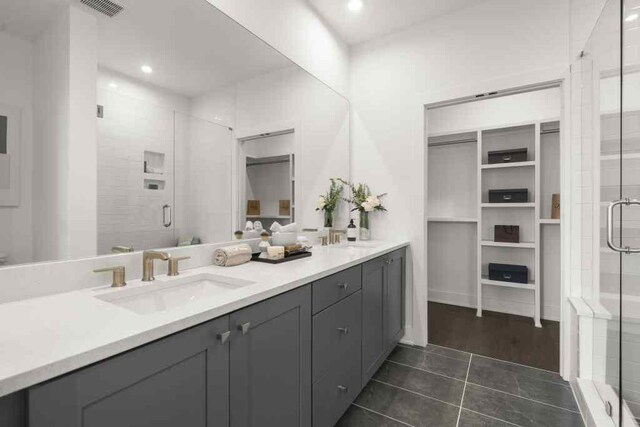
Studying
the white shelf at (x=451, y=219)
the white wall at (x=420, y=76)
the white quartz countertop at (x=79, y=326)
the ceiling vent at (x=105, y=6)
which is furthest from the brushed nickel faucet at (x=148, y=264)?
the white shelf at (x=451, y=219)

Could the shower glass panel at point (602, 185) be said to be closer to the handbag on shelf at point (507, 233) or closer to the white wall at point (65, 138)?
the handbag on shelf at point (507, 233)

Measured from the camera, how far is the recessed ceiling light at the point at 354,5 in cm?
245

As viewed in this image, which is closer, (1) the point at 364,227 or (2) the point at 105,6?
(2) the point at 105,6

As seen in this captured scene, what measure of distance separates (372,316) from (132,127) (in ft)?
5.61

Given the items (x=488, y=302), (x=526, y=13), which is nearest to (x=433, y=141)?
(x=526, y=13)

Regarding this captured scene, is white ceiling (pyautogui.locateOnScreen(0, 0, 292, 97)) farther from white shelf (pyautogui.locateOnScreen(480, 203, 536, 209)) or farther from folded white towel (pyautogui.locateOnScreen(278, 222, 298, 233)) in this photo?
white shelf (pyautogui.locateOnScreen(480, 203, 536, 209))

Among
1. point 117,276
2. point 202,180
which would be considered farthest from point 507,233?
point 117,276

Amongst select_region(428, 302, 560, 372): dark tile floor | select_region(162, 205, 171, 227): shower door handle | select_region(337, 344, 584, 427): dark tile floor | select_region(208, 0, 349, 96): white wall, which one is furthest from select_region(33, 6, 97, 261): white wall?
select_region(428, 302, 560, 372): dark tile floor

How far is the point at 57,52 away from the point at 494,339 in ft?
11.3

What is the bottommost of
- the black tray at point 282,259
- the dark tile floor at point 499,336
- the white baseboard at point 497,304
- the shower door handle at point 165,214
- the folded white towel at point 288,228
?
the dark tile floor at point 499,336

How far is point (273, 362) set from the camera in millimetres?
1146

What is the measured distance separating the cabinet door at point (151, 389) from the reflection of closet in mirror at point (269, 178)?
1099 mm

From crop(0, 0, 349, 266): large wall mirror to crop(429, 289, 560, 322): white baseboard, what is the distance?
8.32 ft

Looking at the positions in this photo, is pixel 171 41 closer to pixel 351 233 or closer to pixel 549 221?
pixel 351 233
